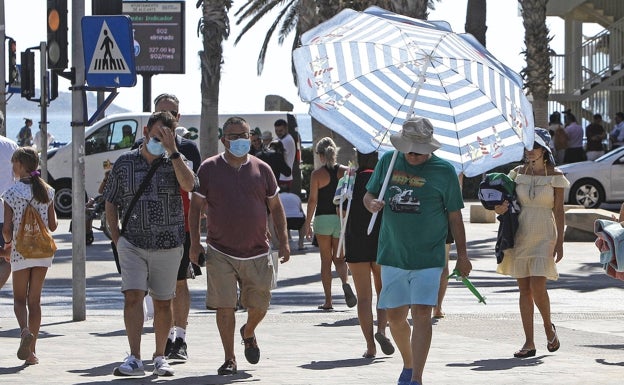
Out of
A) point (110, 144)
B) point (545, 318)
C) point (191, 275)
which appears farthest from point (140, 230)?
point (110, 144)

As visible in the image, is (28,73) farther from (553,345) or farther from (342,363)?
(553,345)

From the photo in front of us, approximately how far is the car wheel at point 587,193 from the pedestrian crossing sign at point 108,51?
18483 millimetres

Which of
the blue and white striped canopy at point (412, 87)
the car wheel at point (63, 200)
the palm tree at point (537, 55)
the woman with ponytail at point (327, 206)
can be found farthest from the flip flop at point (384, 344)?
the palm tree at point (537, 55)

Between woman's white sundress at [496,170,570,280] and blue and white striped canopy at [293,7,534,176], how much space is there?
1.50 m

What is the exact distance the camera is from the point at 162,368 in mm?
9906

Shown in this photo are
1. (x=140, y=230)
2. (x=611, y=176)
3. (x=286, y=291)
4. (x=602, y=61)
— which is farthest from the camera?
(x=602, y=61)

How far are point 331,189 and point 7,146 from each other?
12.3 feet

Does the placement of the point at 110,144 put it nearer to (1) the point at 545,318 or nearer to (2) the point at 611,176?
(2) the point at 611,176

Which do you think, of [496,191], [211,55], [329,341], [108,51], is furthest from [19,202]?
[211,55]

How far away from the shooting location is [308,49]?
1053cm

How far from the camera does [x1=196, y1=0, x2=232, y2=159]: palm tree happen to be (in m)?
27.2

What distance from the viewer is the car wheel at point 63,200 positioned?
3016cm

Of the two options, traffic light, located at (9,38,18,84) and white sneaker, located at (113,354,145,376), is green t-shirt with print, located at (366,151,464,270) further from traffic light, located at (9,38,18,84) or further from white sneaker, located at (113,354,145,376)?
traffic light, located at (9,38,18,84)

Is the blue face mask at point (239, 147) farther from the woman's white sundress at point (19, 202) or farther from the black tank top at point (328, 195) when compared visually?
the black tank top at point (328, 195)
